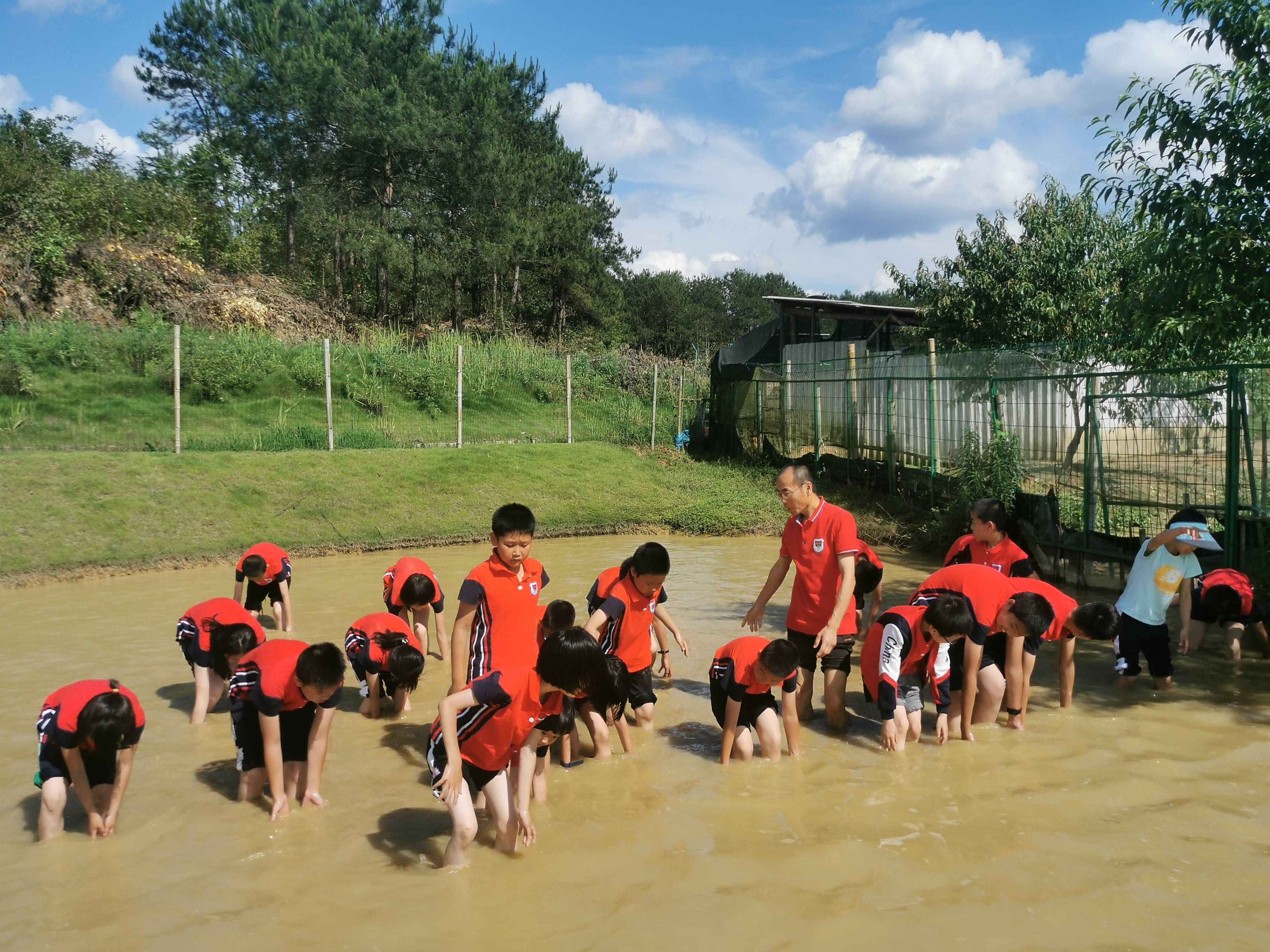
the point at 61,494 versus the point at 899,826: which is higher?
the point at 61,494

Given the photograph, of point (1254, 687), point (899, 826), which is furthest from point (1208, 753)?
point (899, 826)

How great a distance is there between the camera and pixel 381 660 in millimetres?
6176

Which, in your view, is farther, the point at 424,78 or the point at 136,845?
the point at 424,78

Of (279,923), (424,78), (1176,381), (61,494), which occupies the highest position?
(424,78)

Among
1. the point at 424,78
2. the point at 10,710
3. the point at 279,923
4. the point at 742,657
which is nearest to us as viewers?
the point at 279,923

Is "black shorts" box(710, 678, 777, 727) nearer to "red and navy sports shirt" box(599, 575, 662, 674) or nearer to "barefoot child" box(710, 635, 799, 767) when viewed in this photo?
"barefoot child" box(710, 635, 799, 767)

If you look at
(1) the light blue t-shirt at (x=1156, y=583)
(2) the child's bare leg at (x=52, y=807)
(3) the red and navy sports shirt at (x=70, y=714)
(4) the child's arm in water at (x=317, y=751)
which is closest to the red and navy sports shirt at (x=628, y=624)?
(4) the child's arm in water at (x=317, y=751)

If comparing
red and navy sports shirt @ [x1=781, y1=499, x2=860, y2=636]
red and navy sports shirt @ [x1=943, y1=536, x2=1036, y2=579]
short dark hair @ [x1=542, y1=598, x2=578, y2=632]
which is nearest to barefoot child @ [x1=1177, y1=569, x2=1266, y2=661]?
red and navy sports shirt @ [x1=943, y1=536, x2=1036, y2=579]

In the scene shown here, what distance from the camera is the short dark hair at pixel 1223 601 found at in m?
7.09

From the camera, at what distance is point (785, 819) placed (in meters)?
4.76

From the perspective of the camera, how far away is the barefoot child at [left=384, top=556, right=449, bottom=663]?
706 centimetres

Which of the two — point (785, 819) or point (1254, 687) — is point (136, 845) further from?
point (1254, 687)

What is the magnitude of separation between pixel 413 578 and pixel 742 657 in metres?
2.74

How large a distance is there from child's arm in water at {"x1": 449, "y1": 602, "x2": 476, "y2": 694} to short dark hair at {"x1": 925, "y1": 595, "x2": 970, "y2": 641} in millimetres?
2649
